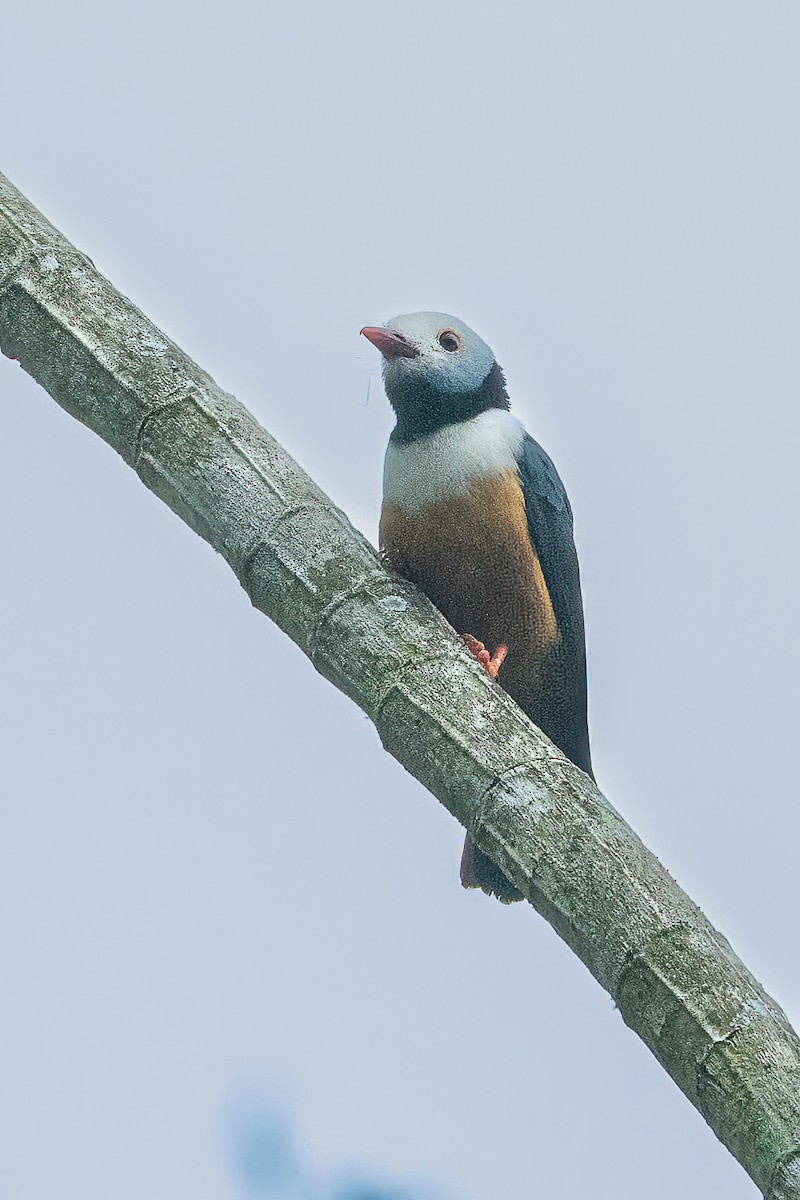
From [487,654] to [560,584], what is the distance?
43 centimetres

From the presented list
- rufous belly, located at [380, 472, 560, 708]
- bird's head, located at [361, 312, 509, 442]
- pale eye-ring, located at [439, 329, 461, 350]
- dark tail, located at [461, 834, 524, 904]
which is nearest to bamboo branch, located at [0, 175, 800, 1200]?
rufous belly, located at [380, 472, 560, 708]

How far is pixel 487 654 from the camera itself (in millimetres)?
5133

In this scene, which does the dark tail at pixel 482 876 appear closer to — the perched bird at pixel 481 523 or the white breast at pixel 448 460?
the perched bird at pixel 481 523

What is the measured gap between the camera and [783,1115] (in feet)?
9.81

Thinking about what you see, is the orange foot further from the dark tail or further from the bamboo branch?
the bamboo branch

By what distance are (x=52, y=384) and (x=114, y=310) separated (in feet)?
0.85

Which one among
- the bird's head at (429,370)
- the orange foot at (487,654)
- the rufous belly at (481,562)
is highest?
the bird's head at (429,370)

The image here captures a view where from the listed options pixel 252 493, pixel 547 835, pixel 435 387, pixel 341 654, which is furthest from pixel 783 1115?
pixel 435 387

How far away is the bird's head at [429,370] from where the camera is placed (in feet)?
17.1

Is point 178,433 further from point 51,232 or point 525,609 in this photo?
point 525,609

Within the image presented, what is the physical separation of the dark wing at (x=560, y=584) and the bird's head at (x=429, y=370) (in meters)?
0.28

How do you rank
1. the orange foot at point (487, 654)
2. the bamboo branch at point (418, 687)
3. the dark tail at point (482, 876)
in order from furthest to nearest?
the dark tail at point (482, 876) → the orange foot at point (487, 654) → the bamboo branch at point (418, 687)

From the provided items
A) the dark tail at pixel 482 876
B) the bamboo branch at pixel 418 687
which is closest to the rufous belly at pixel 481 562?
the dark tail at pixel 482 876

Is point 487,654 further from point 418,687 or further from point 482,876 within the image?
point 418,687
